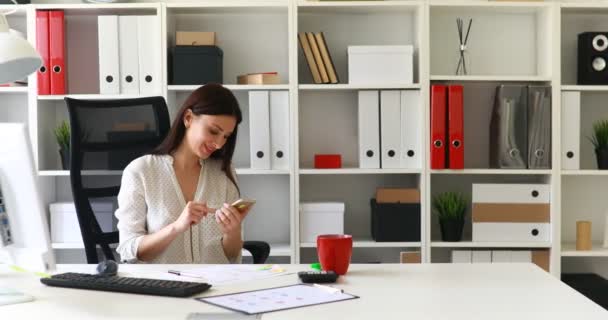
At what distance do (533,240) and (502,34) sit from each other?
1.06 metres

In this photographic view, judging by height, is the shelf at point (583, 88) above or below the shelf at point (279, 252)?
above

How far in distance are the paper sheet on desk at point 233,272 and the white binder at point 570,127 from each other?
216 cm

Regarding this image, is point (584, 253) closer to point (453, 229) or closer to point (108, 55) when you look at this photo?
point (453, 229)

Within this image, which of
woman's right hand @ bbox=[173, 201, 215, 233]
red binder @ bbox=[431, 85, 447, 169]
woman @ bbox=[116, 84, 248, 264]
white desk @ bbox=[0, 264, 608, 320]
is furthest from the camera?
red binder @ bbox=[431, 85, 447, 169]

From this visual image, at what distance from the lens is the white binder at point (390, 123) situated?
3.73 metres

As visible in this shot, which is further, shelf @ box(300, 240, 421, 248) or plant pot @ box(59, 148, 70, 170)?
plant pot @ box(59, 148, 70, 170)

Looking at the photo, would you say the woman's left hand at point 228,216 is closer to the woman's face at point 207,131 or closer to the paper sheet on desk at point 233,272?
the paper sheet on desk at point 233,272

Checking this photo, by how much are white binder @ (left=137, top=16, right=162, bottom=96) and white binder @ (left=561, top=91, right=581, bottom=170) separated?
193 centimetres

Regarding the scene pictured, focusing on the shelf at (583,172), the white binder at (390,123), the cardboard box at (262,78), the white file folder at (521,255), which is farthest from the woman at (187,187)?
the shelf at (583,172)

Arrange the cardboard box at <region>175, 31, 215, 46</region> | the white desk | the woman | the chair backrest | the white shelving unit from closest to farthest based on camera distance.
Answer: the white desk, the woman, the chair backrest, the cardboard box at <region>175, 31, 215, 46</region>, the white shelving unit

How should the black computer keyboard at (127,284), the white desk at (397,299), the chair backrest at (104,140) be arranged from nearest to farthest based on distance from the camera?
1. the white desk at (397,299)
2. the black computer keyboard at (127,284)
3. the chair backrest at (104,140)

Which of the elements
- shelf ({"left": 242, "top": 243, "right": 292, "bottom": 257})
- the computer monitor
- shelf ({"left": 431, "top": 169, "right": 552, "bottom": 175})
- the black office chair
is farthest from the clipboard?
shelf ({"left": 431, "top": 169, "right": 552, "bottom": 175})

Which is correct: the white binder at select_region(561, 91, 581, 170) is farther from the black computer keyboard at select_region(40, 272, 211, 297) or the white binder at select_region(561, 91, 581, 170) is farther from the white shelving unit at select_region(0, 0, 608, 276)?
the black computer keyboard at select_region(40, 272, 211, 297)

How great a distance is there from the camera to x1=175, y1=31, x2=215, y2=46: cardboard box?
3.78 m
